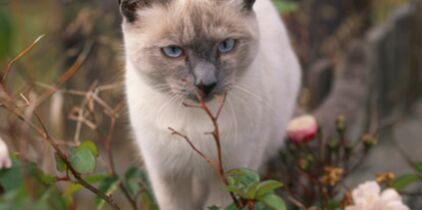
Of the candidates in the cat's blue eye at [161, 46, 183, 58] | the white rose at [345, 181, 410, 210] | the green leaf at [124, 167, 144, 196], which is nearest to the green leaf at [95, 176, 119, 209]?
the green leaf at [124, 167, 144, 196]

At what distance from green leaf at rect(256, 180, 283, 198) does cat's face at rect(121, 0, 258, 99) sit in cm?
36

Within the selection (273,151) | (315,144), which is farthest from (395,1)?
(273,151)

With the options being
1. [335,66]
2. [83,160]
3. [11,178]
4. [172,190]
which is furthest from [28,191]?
[335,66]

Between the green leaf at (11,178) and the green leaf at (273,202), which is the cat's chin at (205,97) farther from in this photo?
the green leaf at (11,178)

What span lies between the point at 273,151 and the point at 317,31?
5.21 feet

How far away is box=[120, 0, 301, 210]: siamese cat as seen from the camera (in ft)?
5.98

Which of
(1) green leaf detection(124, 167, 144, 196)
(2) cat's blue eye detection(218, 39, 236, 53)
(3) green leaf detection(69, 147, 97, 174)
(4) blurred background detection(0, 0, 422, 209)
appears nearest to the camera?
(3) green leaf detection(69, 147, 97, 174)

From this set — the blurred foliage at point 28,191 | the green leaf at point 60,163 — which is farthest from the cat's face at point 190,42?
the blurred foliage at point 28,191

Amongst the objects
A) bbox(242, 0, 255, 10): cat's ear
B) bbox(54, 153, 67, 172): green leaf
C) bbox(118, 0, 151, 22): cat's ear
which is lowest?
bbox(54, 153, 67, 172): green leaf

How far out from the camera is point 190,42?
1.81m

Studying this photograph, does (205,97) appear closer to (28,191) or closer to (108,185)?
(108,185)

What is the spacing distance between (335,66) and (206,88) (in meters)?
1.98

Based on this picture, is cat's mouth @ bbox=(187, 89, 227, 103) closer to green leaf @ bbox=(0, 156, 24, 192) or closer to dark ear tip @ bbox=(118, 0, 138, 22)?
dark ear tip @ bbox=(118, 0, 138, 22)

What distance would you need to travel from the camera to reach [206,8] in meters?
1.87
